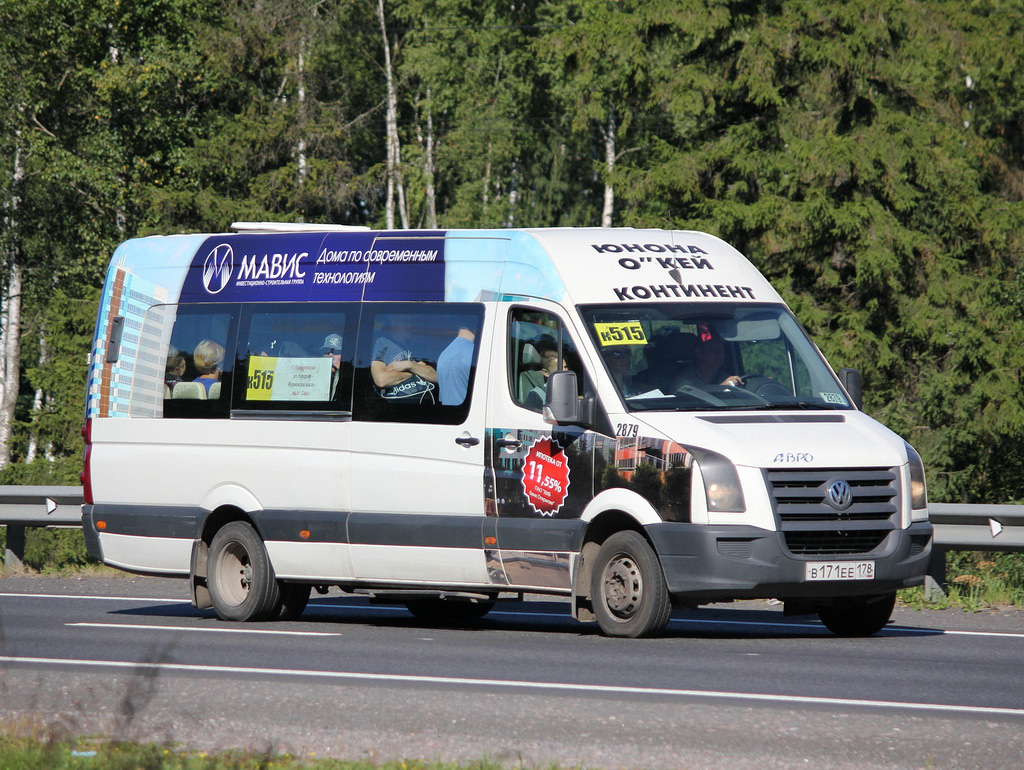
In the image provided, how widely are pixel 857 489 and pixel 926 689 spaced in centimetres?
204

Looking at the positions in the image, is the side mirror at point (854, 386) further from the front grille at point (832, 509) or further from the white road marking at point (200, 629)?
the white road marking at point (200, 629)

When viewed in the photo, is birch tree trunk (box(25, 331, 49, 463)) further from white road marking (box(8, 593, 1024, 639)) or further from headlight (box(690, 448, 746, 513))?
headlight (box(690, 448, 746, 513))

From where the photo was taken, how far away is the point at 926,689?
871 cm

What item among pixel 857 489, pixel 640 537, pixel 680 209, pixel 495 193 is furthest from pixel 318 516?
pixel 495 193

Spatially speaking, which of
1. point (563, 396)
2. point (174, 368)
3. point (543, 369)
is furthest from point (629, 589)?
point (174, 368)

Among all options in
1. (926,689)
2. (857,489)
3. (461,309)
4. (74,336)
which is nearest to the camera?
(926,689)

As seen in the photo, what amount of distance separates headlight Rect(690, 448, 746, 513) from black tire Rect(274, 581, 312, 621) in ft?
12.4

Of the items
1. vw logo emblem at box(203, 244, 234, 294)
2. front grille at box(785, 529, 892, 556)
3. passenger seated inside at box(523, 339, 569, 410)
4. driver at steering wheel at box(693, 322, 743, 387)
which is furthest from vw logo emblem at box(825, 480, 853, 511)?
vw logo emblem at box(203, 244, 234, 294)

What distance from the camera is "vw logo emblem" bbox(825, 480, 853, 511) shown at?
10477 millimetres

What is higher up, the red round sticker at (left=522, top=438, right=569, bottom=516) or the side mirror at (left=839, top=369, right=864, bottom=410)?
the side mirror at (left=839, top=369, right=864, bottom=410)

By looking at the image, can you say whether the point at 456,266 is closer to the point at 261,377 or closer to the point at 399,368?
the point at 399,368

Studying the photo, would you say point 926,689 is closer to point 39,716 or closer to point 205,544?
point 39,716

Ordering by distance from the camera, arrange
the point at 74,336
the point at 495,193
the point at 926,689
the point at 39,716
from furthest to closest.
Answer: the point at 495,193 < the point at 74,336 < the point at 926,689 < the point at 39,716

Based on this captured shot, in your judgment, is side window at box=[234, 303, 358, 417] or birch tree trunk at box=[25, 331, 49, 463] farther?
birch tree trunk at box=[25, 331, 49, 463]
